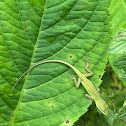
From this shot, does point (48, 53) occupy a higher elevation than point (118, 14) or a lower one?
lower

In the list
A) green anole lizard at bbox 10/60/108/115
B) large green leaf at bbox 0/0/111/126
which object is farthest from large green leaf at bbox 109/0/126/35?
green anole lizard at bbox 10/60/108/115

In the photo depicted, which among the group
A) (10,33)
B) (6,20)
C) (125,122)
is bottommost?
(125,122)

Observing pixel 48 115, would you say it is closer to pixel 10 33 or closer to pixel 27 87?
pixel 27 87

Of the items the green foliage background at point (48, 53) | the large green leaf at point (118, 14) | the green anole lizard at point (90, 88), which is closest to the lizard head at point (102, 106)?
the green anole lizard at point (90, 88)

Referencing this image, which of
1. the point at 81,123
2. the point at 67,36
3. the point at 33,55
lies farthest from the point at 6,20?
the point at 81,123

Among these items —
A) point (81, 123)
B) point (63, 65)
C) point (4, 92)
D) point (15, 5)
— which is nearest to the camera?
point (15, 5)

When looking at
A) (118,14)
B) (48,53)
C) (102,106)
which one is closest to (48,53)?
(48,53)

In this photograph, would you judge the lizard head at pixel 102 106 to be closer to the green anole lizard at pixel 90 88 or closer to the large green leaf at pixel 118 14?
the green anole lizard at pixel 90 88

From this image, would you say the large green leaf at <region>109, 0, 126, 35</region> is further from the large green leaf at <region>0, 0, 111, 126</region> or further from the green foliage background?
the large green leaf at <region>0, 0, 111, 126</region>

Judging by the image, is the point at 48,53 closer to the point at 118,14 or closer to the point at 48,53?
the point at 48,53
